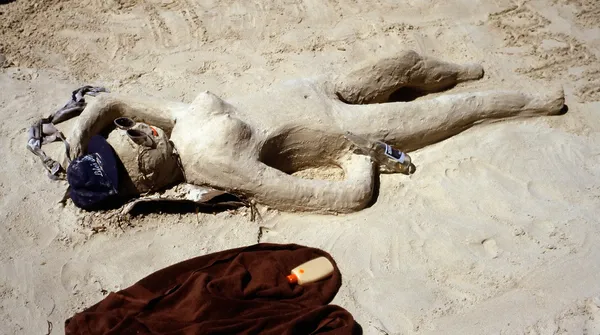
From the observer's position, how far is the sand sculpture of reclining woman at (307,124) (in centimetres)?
398

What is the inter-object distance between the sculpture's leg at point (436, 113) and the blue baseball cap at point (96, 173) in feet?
5.95

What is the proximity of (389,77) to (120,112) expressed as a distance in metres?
2.33

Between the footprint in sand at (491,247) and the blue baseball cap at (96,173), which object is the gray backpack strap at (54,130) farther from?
the footprint in sand at (491,247)

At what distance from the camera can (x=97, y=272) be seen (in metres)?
3.65

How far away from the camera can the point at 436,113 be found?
457cm

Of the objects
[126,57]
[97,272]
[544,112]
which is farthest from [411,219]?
[126,57]

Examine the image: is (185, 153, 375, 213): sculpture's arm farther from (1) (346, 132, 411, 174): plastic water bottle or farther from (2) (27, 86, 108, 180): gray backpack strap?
(2) (27, 86, 108, 180): gray backpack strap

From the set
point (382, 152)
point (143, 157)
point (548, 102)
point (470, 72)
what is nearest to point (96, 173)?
point (143, 157)

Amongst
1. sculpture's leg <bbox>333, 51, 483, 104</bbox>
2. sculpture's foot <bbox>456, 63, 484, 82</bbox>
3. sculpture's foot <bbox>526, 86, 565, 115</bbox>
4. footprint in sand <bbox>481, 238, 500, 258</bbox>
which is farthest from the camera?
sculpture's foot <bbox>456, 63, 484, 82</bbox>

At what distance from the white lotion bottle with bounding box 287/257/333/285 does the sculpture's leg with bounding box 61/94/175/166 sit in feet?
5.25

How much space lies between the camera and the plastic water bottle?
4320mm

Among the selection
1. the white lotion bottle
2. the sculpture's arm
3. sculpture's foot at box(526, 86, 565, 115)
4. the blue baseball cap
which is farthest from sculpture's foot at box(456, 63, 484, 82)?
the blue baseball cap

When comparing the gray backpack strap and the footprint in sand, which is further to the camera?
the gray backpack strap

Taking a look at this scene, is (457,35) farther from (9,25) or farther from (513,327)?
(9,25)
